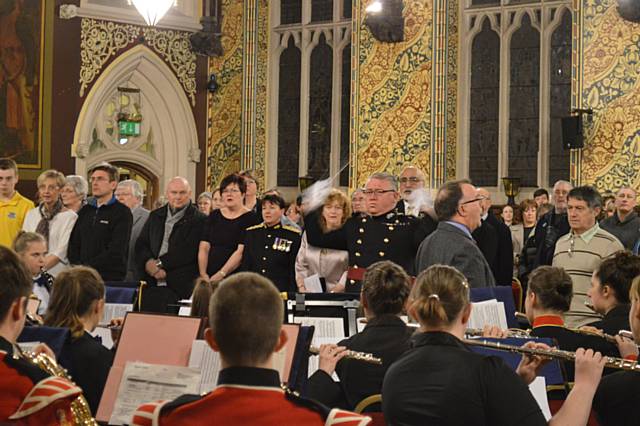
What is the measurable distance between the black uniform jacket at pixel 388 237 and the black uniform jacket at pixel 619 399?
10.4ft

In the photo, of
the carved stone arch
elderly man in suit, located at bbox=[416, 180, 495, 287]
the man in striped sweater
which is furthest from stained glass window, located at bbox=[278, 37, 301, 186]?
elderly man in suit, located at bbox=[416, 180, 495, 287]

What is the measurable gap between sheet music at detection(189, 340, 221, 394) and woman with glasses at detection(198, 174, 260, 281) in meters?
3.69

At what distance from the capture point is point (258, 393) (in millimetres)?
2082

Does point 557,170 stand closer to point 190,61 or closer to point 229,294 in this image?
point 190,61

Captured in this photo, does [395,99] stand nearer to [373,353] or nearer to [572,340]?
[572,340]

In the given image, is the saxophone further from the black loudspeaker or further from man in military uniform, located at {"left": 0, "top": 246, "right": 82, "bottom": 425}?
the black loudspeaker

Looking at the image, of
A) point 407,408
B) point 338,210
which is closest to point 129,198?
point 338,210

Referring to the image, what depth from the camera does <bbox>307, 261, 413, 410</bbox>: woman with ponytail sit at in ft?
12.8

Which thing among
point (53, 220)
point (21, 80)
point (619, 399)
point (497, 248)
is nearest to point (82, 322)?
point (619, 399)

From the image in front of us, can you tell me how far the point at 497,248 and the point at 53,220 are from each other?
300 cm

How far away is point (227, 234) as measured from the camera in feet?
24.2

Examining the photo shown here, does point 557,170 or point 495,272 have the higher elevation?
point 557,170

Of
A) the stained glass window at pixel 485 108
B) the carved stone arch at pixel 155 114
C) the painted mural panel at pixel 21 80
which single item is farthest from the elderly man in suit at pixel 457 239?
the carved stone arch at pixel 155 114

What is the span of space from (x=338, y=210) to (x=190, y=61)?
842 cm
